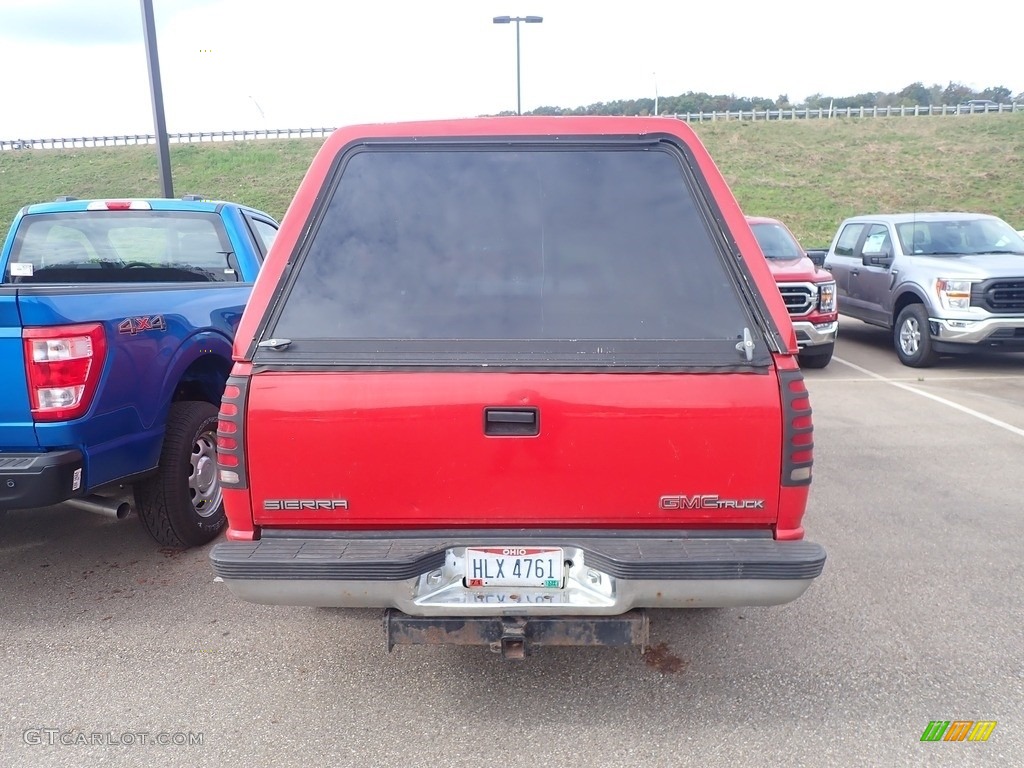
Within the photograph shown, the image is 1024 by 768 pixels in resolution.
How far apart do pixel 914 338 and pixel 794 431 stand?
8.60m

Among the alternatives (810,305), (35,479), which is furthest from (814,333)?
(35,479)

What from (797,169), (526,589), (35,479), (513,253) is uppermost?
(797,169)

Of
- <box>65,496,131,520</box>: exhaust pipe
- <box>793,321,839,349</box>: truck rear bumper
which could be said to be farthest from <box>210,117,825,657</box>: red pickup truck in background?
<box>793,321,839,349</box>: truck rear bumper

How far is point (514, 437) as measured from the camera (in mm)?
2562

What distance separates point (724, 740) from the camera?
2758mm

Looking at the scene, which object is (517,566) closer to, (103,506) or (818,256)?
(103,506)

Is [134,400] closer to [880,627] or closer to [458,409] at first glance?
[458,409]

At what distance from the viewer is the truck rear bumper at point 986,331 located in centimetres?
899

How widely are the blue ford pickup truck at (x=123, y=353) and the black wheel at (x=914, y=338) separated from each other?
314 inches

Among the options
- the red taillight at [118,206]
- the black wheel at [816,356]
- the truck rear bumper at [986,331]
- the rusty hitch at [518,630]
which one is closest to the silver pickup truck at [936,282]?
the truck rear bumper at [986,331]

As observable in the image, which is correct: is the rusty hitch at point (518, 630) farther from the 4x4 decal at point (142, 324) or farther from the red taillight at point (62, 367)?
the 4x4 decal at point (142, 324)

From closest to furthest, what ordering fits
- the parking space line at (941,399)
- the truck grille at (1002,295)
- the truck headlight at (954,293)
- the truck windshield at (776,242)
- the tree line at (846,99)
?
the parking space line at (941,399) → the truck grille at (1002,295) → the truck headlight at (954,293) → the truck windshield at (776,242) → the tree line at (846,99)

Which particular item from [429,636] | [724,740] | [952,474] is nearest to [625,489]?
[429,636]

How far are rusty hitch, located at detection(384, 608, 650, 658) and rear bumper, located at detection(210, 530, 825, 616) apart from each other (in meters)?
0.05
